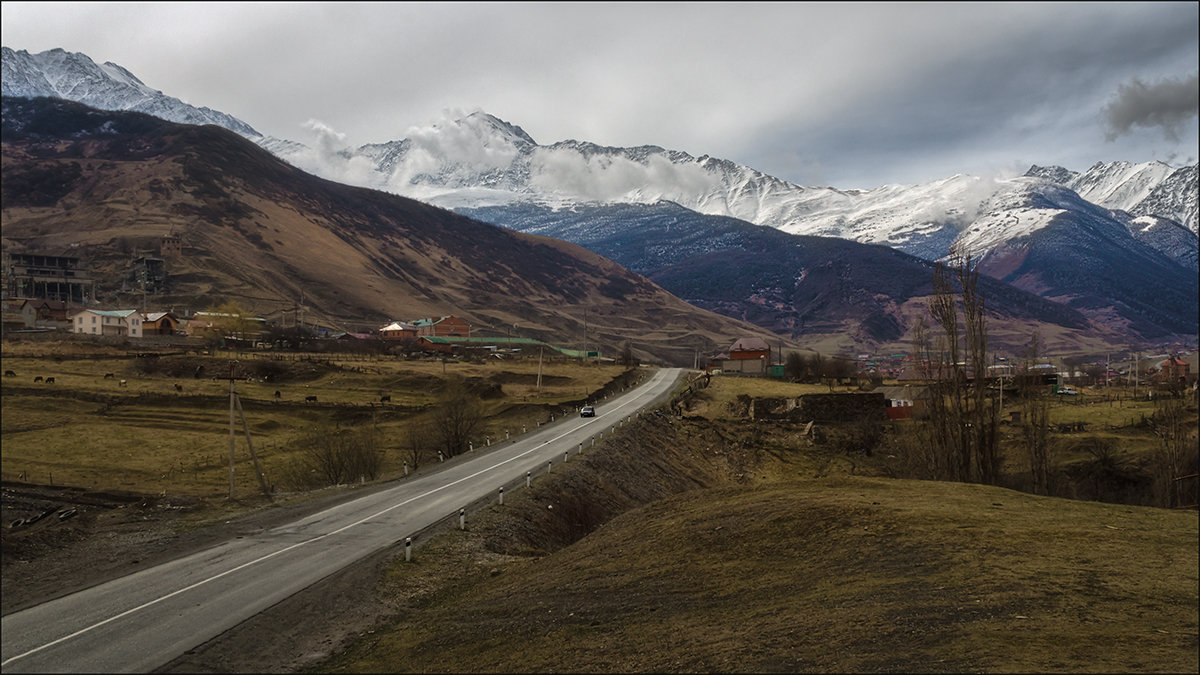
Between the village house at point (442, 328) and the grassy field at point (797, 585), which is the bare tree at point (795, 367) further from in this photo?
the grassy field at point (797, 585)

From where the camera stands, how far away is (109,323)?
467 ft

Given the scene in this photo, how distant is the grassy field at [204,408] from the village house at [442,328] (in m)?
63.5

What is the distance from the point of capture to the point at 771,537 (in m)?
21.3

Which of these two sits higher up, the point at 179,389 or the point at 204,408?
the point at 179,389

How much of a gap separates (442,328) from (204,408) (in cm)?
11185

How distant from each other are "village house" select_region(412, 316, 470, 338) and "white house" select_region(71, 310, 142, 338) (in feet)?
201

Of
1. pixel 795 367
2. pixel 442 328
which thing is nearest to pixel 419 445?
pixel 795 367

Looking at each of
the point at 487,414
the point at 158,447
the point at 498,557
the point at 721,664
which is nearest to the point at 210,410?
the point at 158,447

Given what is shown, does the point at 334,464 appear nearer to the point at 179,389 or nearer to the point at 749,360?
the point at 179,389

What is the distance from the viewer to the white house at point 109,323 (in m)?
139

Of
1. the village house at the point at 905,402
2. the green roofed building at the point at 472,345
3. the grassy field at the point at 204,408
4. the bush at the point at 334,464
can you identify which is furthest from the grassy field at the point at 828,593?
the green roofed building at the point at 472,345

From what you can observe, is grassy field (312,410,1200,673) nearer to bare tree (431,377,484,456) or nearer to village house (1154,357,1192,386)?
bare tree (431,377,484,456)

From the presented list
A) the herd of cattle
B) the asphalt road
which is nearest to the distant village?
the herd of cattle

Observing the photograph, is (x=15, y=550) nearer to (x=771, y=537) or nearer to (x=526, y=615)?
(x=526, y=615)
